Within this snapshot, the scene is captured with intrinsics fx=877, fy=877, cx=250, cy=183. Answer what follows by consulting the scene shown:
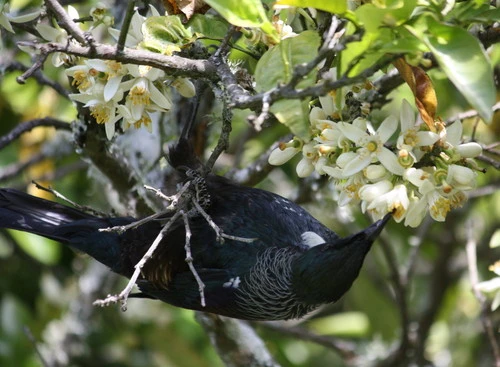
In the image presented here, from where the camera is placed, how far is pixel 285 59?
197 centimetres

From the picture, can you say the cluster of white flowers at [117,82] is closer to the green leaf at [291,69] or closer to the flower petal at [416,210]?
the green leaf at [291,69]

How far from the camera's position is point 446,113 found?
471 centimetres

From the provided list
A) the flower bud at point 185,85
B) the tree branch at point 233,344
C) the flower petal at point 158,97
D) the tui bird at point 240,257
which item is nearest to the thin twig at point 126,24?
the flower petal at point 158,97

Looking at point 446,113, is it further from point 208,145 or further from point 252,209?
point 252,209

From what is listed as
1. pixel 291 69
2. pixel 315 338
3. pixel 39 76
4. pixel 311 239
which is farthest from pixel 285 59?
pixel 315 338

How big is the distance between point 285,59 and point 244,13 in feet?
0.45

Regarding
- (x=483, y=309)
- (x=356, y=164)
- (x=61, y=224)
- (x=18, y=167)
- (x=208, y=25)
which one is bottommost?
(x=18, y=167)

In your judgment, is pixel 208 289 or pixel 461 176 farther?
pixel 208 289

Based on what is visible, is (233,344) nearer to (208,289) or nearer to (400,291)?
(208,289)

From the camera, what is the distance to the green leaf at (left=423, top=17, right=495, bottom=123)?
1.67 metres

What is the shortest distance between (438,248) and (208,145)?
1928 mm

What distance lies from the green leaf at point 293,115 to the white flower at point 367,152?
222mm

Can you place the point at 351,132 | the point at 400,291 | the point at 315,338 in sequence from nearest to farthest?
the point at 351,132, the point at 400,291, the point at 315,338

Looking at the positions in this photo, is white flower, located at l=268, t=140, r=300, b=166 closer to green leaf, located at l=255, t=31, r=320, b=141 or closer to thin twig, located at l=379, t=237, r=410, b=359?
green leaf, located at l=255, t=31, r=320, b=141
